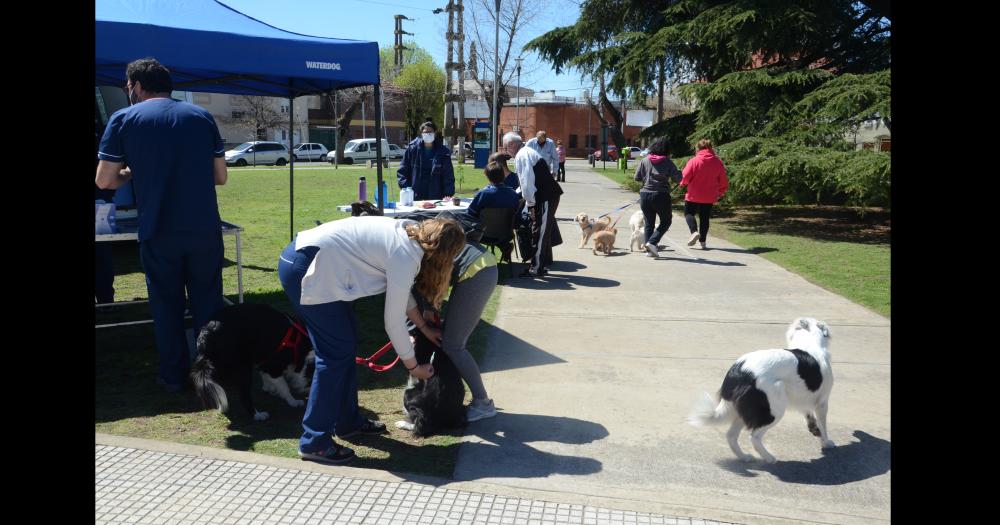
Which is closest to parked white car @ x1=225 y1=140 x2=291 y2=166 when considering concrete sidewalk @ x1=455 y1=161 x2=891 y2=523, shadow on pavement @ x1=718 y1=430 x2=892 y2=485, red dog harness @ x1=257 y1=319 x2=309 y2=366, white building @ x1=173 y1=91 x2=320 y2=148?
white building @ x1=173 y1=91 x2=320 y2=148

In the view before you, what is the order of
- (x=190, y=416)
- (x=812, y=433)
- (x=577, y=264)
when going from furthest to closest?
(x=577, y=264) < (x=190, y=416) < (x=812, y=433)

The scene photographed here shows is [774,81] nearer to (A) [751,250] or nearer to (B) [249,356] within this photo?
(A) [751,250]

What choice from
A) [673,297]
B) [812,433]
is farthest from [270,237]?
[812,433]

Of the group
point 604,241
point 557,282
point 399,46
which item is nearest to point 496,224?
point 557,282

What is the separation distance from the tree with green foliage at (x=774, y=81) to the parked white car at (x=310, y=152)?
34018mm

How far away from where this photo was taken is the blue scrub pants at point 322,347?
151 inches

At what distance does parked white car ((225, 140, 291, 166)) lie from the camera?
147ft

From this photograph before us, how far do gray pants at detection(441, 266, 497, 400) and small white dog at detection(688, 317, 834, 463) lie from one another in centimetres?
136

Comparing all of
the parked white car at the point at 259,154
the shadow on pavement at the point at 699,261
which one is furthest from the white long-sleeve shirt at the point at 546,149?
the parked white car at the point at 259,154

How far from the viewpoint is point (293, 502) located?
354cm

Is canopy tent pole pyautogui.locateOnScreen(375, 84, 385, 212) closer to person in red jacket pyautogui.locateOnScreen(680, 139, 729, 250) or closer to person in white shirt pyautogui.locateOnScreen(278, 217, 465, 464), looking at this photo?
person in white shirt pyautogui.locateOnScreen(278, 217, 465, 464)

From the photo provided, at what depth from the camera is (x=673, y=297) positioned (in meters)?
8.54

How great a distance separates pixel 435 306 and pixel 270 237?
9732 millimetres

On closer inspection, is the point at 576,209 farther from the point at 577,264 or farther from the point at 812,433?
the point at 812,433
